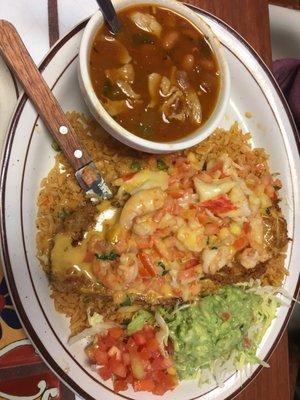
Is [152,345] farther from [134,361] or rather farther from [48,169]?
[48,169]

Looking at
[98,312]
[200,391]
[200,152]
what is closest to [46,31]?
[200,152]

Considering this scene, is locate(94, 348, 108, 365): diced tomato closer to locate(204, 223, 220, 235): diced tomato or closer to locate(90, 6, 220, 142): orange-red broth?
locate(204, 223, 220, 235): diced tomato

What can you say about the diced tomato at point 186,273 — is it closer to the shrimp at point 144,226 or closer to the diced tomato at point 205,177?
the shrimp at point 144,226

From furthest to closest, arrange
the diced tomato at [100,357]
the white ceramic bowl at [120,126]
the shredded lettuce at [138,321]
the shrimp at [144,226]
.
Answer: the shredded lettuce at [138,321], the diced tomato at [100,357], the shrimp at [144,226], the white ceramic bowl at [120,126]

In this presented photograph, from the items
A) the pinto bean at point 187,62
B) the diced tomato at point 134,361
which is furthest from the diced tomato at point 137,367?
the pinto bean at point 187,62

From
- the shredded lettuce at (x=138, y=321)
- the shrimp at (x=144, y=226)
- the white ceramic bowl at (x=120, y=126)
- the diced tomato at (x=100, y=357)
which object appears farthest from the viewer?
the shredded lettuce at (x=138, y=321)

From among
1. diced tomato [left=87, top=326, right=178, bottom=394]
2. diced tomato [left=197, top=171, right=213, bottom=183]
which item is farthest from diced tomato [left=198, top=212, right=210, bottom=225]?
diced tomato [left=87, top=326, right=178, bottom=394]

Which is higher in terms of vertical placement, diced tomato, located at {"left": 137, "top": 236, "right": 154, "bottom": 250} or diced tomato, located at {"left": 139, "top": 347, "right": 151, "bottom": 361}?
diced tomato, located at {"left": 137, "top": 236, "right": 154, "bottom": 250}
